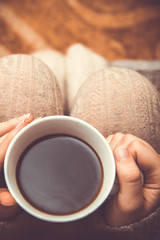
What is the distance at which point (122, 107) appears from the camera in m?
0.66

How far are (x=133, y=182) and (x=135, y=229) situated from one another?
0.16 meters

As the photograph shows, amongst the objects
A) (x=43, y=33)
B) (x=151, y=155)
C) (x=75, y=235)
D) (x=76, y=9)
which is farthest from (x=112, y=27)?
(x=75, y=235)

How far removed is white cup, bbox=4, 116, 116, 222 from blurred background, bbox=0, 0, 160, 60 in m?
1.10

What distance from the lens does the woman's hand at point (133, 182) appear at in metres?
Answer: 0.41

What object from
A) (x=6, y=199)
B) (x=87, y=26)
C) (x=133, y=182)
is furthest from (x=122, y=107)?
(x=87, y=26)

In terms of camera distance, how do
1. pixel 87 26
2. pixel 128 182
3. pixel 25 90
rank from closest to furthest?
pixel 128 182
pixel 25 90
pixel 87 26

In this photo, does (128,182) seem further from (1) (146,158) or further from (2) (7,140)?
(2) (7,140)

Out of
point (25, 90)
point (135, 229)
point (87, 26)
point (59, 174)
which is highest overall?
point (87, 26)

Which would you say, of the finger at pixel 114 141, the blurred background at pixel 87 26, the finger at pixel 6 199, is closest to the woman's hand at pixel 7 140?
the finger at pixel 6 199

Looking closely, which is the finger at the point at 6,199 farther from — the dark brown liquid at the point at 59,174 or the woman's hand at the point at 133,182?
the woman's hand at the point at 133,182

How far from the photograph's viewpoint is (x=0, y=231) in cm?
51

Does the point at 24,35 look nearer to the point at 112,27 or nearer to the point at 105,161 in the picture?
the point at 112,27

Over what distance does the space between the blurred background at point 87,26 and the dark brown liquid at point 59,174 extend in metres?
1.09

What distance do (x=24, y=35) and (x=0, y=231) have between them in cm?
126
